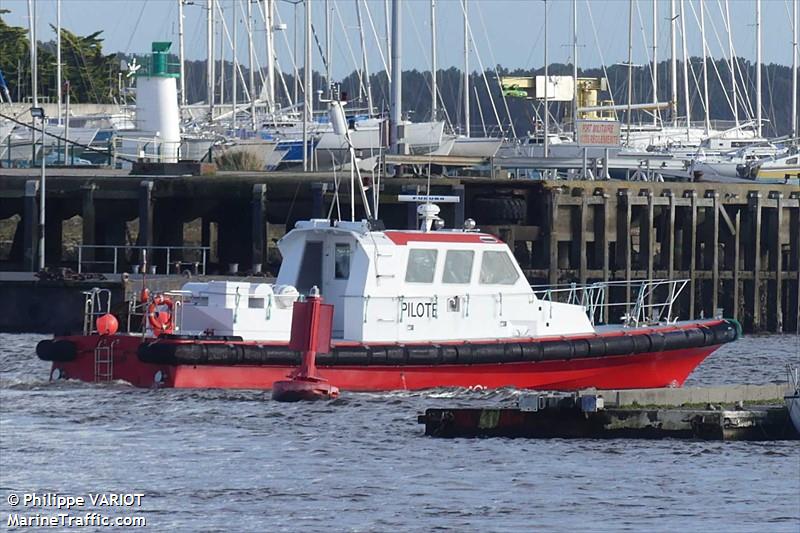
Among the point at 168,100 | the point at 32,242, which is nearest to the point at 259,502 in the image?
the point at 32,242

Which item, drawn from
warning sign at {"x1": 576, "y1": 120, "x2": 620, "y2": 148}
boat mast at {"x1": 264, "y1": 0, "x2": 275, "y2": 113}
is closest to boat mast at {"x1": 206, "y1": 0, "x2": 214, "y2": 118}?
boat mast at {"x1": 264, "y1": 0, "x2": 275, "y2": 113}

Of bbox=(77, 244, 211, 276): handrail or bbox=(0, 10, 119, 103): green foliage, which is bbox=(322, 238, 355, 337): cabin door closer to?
bbox=(77, 244, 211, 276): handrail

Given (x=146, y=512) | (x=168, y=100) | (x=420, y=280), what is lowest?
(x=146, y=512)

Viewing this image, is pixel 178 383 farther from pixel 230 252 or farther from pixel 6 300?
pixel 230 252

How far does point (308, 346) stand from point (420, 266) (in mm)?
2323

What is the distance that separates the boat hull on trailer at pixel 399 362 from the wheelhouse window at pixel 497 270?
93 centimetres

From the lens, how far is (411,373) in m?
20.6

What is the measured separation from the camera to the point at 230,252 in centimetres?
3216

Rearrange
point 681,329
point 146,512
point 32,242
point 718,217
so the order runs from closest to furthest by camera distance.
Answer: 1. point 146,512
2. point 681,329
3. point 32,242
4. point 718,217

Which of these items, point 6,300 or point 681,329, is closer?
point 681,329

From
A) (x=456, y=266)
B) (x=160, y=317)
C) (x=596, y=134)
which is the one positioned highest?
(x=596, y=134)

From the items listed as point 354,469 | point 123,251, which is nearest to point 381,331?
point 354,469

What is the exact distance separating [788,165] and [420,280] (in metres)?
26.5

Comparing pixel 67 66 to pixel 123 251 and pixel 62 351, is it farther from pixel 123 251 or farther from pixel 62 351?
pixel 62 351
